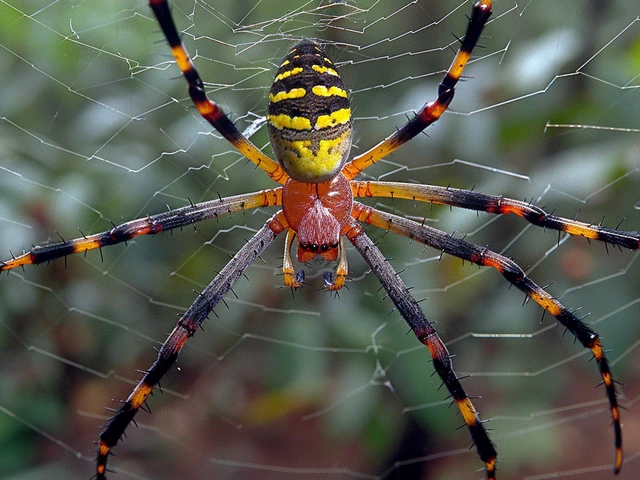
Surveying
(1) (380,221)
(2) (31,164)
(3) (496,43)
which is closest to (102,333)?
(2) (31,164)

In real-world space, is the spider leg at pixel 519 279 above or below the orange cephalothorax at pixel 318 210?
below

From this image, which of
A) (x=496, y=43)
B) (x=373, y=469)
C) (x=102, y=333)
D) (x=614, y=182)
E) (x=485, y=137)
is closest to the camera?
(x=614, y=182)

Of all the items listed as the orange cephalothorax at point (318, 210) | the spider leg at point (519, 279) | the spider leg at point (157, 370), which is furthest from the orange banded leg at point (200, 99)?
the spider leg at point (519, 279)

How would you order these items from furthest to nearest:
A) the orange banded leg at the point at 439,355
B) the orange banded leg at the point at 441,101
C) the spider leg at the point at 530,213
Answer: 1. the spider leg at the point at 530,213
2. the orange banded leg at the point at 439,355
3. the orange banded leg at the point at 441,101

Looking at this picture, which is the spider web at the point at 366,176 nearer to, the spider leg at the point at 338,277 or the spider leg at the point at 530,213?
the spider leg at the point at 530,213

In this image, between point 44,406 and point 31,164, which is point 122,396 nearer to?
point 44,406

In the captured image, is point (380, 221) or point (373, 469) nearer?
point (380, 221)

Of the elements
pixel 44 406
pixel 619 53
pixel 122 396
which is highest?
pixel 619 53

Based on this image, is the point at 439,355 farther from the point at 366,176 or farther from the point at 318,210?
the point at 366,176

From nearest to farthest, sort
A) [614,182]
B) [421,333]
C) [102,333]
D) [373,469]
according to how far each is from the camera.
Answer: [421,333] → [614,182] → [102,333] → [373,469]
